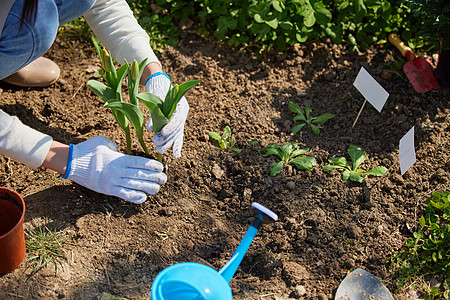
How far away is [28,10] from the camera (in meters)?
1.70

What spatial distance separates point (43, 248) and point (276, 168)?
114 centimetres

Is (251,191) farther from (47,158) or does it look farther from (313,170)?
(47,158)

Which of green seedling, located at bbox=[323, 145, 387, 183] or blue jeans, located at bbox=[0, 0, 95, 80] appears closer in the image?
blue jeans, located at bbox=[0, 0, 95, 80]

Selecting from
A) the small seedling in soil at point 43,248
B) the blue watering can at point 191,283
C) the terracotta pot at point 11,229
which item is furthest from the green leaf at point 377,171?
the terracotta pot at point 11,229

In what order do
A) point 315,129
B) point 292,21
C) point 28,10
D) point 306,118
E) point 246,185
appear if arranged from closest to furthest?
point 28,10 < point 246,185 < point 315,129 < point 306,118 < point 292,21

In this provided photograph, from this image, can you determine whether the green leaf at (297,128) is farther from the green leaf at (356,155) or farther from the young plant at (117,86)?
the young plant at (117,86)

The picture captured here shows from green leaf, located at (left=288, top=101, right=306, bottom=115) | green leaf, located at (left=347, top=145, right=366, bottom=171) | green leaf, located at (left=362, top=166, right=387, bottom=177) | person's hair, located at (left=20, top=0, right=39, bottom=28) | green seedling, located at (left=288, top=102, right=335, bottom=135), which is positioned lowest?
green leaf, located at (left=362, top=166, right=387, bottom=177)

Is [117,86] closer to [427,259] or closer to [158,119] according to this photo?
[158,119]

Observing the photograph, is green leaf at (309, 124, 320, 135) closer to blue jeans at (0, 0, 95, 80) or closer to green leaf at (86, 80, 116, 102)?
green leaf at (86, 80, 116, 102)

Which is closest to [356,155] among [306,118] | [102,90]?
[306,118]

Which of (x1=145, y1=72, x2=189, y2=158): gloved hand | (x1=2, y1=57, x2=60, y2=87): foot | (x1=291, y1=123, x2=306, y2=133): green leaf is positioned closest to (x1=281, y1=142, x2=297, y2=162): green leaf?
(x1=291, y1=123, x2=306, y2=133): green leaf

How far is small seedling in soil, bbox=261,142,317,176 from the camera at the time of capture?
2.16 metres

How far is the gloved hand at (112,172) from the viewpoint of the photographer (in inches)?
75.0

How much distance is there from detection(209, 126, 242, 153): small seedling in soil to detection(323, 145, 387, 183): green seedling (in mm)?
505
